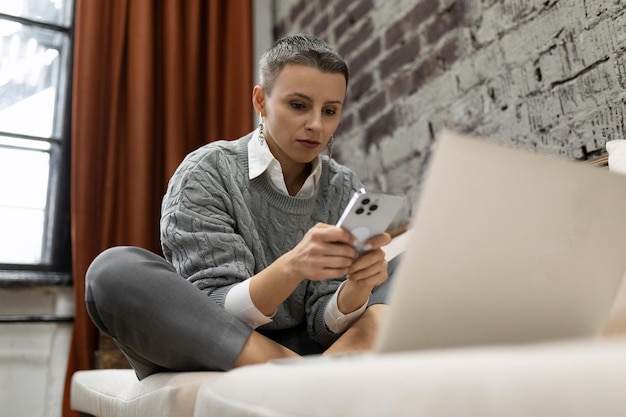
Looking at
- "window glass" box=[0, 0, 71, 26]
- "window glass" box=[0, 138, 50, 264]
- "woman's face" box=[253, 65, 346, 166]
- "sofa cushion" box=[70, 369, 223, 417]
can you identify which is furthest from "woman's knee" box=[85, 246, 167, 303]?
→ "window glass" box=[0, 0, 71, 26]

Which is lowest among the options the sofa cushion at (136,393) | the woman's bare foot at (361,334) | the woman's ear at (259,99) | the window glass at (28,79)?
the sofa cushion at (136,393)

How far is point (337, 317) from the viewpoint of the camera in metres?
1.01

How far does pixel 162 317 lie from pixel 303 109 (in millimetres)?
508

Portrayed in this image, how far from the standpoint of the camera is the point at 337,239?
725 millimetres

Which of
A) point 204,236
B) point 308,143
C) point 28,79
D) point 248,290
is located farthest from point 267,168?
point 28,79

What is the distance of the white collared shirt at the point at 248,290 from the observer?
2.90 ft

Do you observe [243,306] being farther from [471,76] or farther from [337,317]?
[471,76]

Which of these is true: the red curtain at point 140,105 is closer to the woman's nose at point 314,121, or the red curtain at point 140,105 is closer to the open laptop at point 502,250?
the woman's nose at point 314,121

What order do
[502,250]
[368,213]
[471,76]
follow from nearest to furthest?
[502,250] < [368,213] < [471,76]

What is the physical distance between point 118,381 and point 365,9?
4.91 ft

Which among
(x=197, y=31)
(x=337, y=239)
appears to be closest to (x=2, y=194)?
(x=197, y=31)

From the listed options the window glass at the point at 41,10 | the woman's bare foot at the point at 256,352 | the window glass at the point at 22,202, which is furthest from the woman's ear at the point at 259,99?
the window glass at the point at 41,10

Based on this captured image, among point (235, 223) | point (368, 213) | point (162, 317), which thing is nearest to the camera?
point (368, 213)

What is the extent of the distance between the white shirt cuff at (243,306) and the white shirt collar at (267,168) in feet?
0.96
